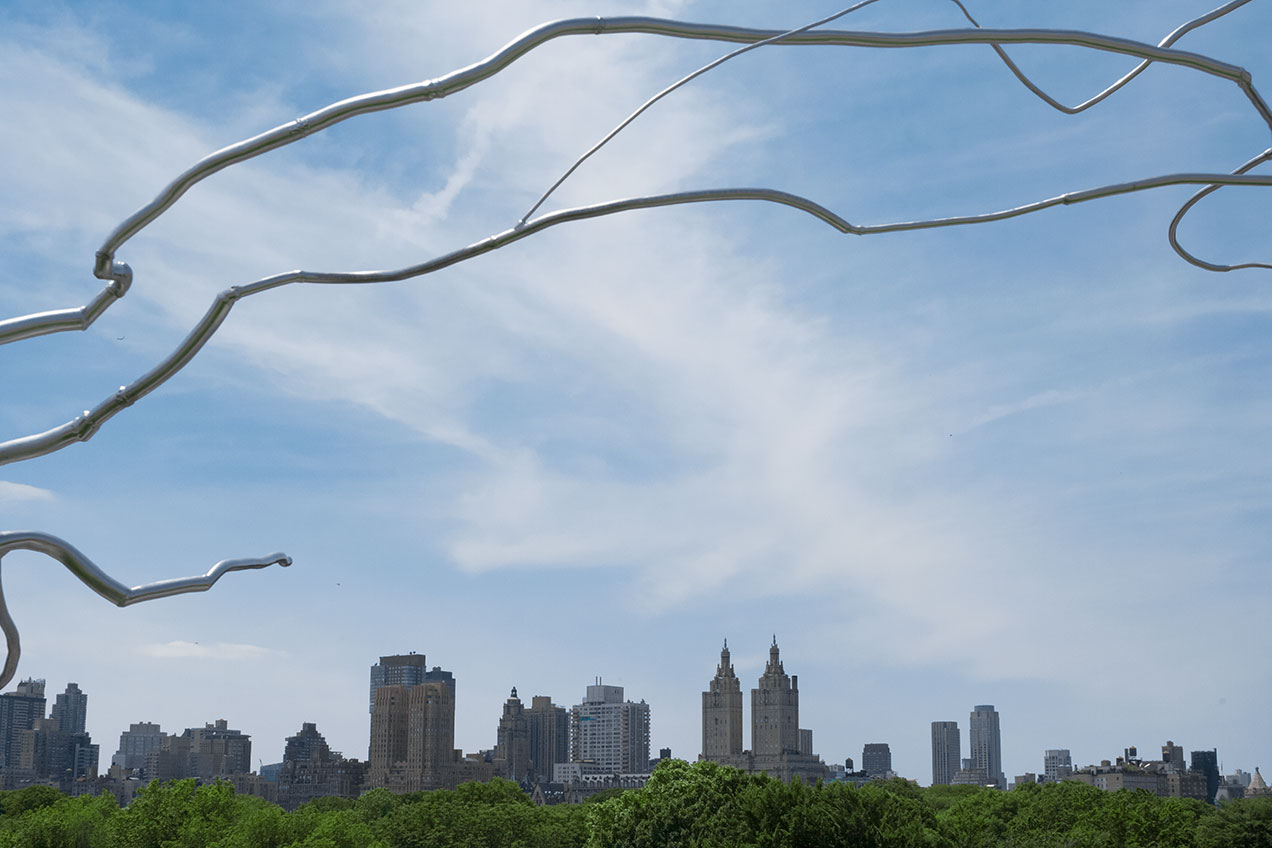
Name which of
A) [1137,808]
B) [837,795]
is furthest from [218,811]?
[1137,808]

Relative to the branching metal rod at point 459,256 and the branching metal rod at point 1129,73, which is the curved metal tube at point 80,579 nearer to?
the branching metal rod at point 459,256

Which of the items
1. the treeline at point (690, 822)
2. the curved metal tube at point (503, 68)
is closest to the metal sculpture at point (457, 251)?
the curved metal tube at point (503, 68)

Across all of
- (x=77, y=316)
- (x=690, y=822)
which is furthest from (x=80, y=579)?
(x=690, y=822)

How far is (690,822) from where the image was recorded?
43312 mm

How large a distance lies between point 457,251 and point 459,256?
3 cm

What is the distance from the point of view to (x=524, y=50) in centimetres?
455

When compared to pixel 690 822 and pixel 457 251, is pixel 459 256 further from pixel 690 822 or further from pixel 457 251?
pixel 690 822

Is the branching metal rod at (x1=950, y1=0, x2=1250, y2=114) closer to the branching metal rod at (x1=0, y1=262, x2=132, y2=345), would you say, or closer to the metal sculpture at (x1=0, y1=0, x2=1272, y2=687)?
the metal sculpture at (x1=0, y1=0, x2=1272, y2=687)

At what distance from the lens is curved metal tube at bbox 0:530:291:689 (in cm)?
479

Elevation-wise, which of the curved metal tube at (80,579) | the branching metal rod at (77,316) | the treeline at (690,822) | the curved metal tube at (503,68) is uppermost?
the curved metal tube at (503,68)

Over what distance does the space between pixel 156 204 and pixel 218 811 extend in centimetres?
5013

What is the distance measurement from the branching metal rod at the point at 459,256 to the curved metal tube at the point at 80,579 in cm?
31

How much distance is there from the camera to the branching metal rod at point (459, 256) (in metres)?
4.62

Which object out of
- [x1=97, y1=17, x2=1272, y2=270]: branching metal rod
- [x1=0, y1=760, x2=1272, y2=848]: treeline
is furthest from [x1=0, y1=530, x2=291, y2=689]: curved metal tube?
[x1=0, y1=760, x2=1272, y2=848]: treeline
